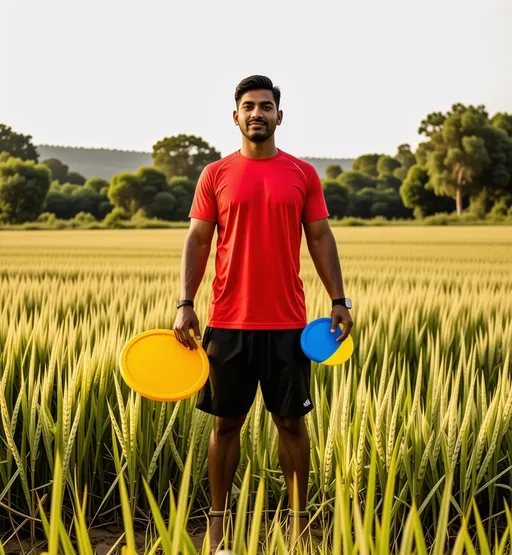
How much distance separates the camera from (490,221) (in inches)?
1754

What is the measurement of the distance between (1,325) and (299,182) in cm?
247

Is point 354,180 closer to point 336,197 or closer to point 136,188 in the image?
point 336,197

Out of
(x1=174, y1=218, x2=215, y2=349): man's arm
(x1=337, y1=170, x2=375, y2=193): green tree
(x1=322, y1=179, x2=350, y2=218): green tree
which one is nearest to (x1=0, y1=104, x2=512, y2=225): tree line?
(x1=322, y1=179, x2=350, y2=218): green tree

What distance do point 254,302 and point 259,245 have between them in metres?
0.17

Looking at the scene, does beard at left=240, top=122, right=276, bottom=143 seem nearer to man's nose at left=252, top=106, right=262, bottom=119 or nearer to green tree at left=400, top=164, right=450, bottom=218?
man's nose at left=252, top=106, right=262, bottom=119

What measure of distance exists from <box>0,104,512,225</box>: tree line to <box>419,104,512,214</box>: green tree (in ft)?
0.25

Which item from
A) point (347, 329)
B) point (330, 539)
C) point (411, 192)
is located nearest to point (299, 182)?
point (347, 329)

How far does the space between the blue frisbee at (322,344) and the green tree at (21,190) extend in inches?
2238

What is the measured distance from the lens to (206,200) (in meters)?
2.29

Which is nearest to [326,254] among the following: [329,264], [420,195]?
[329,264]

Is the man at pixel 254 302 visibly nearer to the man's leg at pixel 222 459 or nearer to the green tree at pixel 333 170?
the man's leg at pixel 222 459

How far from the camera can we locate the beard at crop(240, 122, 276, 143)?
218cm

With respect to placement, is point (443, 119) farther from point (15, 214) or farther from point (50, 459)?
point (50, 459)

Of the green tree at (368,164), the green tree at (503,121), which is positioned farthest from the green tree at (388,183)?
the green tree at (368,164)
